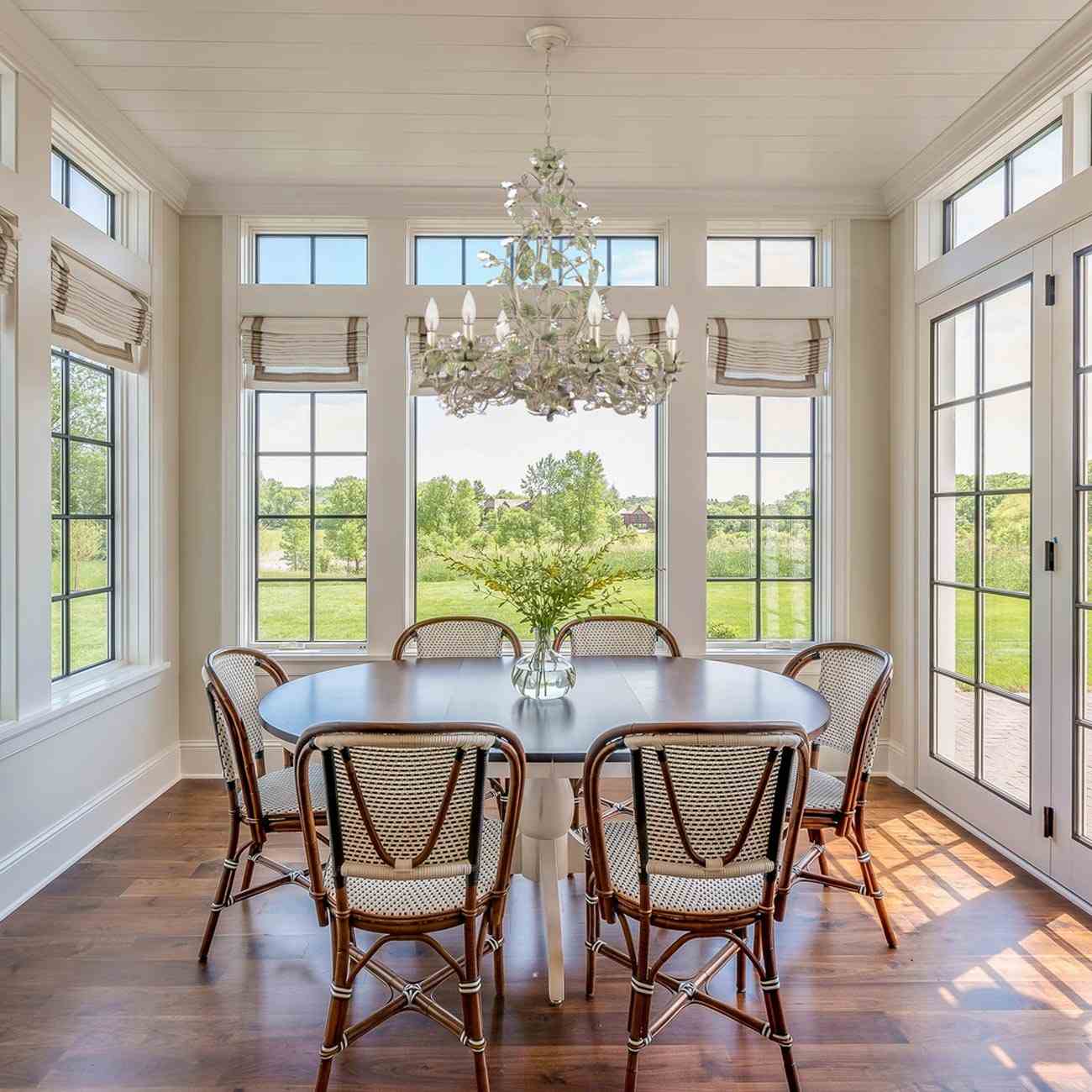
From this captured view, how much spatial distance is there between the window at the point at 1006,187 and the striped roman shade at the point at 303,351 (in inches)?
114

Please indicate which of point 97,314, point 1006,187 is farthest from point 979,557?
point 97,314

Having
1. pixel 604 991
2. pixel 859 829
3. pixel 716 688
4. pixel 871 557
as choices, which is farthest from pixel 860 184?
pixel 604 991

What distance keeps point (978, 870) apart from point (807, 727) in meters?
1.50

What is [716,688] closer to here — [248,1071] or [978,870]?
[978,870]

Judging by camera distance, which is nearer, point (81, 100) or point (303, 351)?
point (81, 100)

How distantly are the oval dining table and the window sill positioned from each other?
97 centimetres

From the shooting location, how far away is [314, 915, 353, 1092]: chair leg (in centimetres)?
172

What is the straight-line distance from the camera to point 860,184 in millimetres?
3869

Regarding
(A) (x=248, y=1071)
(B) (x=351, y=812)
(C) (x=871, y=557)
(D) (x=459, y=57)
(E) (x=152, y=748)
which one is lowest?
(A) (x=248, y=1071)

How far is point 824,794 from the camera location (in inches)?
97.6

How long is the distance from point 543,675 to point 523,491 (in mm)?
1907

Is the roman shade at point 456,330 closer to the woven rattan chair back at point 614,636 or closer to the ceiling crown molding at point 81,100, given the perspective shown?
the ceiling crown molding at point 81,100

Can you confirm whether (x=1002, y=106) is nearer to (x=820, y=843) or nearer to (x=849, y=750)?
(x=849, y=750)

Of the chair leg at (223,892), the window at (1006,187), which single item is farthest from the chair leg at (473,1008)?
the window at (1006,187)
